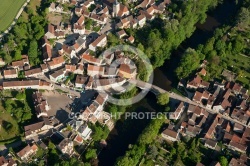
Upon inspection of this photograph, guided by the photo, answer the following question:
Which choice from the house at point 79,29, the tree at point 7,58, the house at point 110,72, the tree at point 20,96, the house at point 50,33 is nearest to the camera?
the tree at point 20,96

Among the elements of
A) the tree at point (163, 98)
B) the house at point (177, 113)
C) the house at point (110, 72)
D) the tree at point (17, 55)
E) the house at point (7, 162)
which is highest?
the tree at point (17, 55)

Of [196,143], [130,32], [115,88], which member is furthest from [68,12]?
[196,143]

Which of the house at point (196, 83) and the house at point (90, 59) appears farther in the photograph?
the house at point (90, 59)

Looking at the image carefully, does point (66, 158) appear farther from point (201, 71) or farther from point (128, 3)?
point (128, 3)

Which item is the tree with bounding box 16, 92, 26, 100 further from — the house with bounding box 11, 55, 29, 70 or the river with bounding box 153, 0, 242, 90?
the river with bounding box 153, 0, 242, 90

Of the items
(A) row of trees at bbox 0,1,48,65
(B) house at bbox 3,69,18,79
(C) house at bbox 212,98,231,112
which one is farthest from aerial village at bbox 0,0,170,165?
(C) house at bbox 212,98,231,112

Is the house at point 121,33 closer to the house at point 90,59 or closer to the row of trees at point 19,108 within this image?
the house at point 90,59

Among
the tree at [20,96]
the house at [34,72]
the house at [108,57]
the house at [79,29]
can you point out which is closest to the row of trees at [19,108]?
the tree at [20,96]
